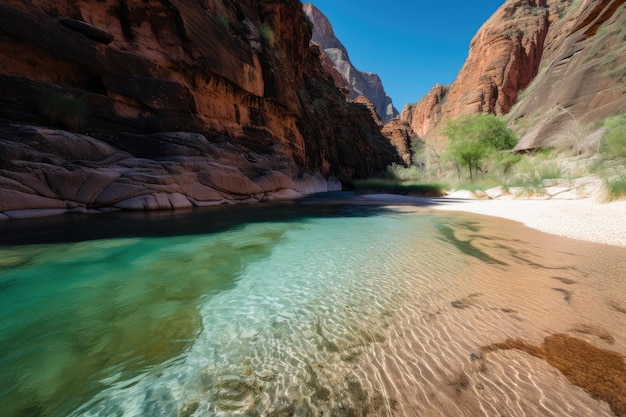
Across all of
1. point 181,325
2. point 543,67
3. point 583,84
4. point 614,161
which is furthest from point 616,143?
point 543,67

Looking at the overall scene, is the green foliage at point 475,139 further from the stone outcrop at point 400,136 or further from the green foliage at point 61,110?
the stone outcrop at point 400,136

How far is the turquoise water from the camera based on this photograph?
121 cm

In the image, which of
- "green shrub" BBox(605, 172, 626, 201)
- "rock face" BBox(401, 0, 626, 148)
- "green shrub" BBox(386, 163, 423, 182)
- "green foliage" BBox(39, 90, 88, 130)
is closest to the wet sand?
"green shrub" BBox(605, 172, 626, 201)

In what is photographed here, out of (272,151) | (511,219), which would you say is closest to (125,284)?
(511,219)

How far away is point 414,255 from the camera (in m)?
3.56

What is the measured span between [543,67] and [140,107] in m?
31.9

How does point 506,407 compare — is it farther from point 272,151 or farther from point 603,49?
point 603,49

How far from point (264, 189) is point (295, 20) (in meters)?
18.1

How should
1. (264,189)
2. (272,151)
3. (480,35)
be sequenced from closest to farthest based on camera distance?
(264,189), (272,151), (480,35)

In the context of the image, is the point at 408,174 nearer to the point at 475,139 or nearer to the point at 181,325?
the point at 475,139

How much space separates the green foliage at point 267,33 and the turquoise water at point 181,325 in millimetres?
18706

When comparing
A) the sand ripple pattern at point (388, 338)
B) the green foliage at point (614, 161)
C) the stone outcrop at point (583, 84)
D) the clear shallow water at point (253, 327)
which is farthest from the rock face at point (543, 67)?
the clear shallow water at point (253, 327)

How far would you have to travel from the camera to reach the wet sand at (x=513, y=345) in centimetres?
118

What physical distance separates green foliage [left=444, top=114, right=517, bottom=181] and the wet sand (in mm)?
16375
